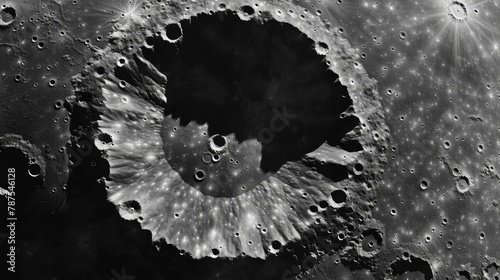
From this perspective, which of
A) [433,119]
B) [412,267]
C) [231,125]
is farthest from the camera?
[231,125]

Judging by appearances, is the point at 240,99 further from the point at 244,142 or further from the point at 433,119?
the point at 433,119

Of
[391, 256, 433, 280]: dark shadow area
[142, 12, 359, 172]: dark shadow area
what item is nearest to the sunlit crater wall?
[391, 256, 433, 280]: dark shadow area

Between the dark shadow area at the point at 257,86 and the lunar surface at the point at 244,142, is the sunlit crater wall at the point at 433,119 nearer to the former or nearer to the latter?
the lunar surface at the point at 244,142

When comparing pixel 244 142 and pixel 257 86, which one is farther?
pixel 257 86

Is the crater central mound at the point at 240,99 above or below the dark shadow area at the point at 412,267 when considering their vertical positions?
above

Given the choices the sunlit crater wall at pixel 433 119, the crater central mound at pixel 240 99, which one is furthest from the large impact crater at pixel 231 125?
the sunlit crater wall at pixel 433 119

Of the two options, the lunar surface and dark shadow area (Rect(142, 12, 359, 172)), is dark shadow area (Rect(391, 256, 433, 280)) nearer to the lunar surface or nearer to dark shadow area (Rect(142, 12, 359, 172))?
the lunar surface

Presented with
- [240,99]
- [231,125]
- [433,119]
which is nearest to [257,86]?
[240,99]
